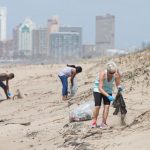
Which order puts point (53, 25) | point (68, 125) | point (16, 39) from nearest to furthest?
point (68, 125), point (53, 25), point (16, 39)

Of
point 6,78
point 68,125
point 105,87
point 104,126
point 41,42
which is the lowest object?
point 41,42

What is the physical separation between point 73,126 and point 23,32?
286 ft

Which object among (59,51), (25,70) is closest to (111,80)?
(25,70)

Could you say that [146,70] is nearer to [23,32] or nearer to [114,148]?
[114,148]

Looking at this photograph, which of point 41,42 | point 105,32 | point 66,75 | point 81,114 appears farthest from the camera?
point 41,42

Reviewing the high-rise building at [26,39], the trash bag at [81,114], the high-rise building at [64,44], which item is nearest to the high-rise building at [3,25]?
the high-rise building at [26,39]

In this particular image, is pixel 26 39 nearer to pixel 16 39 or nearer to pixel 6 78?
pixel 16 39

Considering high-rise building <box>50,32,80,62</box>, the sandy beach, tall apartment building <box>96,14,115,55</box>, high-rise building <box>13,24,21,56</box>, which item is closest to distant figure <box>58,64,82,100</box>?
the sandy beach

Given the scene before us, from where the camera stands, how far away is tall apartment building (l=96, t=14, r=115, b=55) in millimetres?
72438

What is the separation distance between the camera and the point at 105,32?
7488 cm

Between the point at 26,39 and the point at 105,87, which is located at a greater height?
the point at 105,87

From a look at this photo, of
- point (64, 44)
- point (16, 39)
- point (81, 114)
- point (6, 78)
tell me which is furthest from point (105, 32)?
point (81, 114)

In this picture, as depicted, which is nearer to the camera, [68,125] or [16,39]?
[68,125]

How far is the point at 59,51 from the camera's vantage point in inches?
3287
